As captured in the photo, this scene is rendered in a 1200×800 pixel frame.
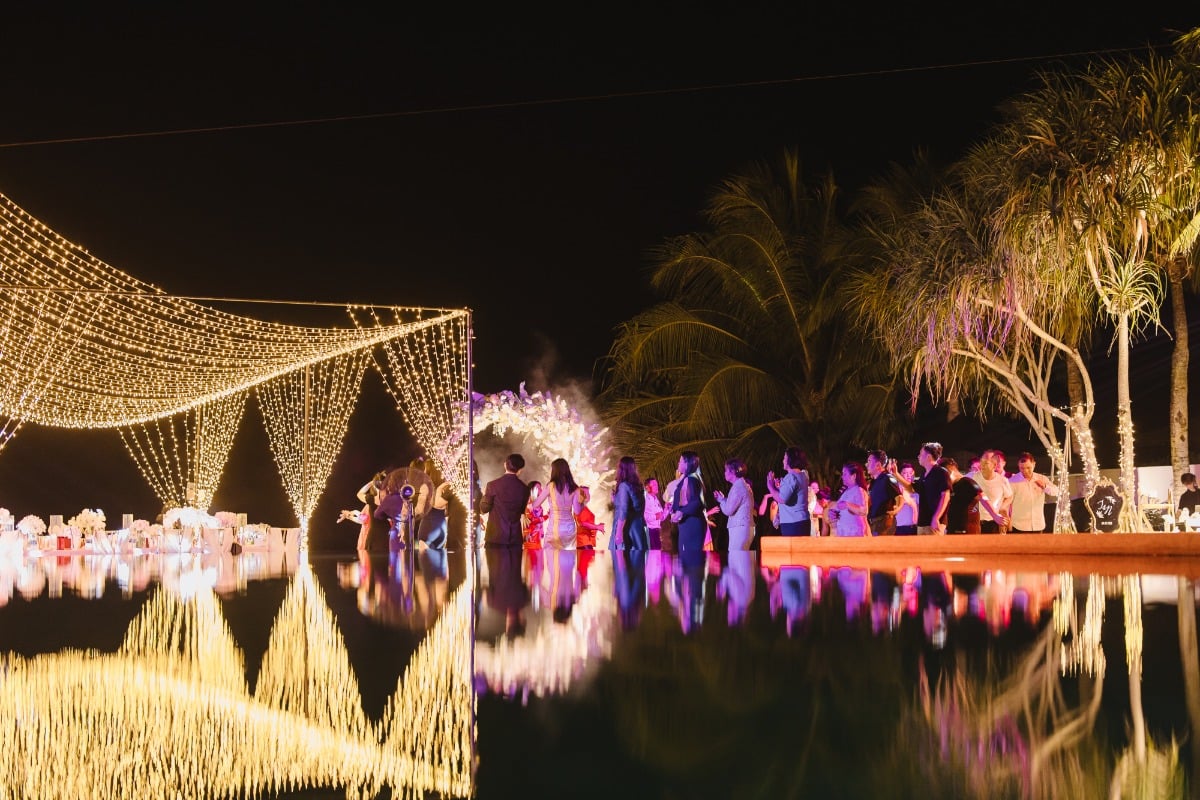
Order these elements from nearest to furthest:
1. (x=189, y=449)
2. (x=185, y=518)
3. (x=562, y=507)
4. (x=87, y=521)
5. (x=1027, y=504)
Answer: (x=1027, y=504)
(x=562, y=507)
(x=185, y=518)
(x=87, y=521)
(x=189, y=449)

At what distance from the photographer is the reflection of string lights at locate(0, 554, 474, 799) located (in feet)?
9.45

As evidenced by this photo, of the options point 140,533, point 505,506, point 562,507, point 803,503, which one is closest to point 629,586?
point 803,503

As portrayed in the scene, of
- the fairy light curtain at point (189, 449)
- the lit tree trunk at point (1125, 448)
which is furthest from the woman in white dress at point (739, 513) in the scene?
the fairy light curtain at point (189, 449)

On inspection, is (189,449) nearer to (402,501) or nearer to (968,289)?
(402,501)

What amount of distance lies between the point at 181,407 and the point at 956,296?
1328cm

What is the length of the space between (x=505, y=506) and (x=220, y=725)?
30.5 ft

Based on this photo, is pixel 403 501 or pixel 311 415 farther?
pixel 311 415

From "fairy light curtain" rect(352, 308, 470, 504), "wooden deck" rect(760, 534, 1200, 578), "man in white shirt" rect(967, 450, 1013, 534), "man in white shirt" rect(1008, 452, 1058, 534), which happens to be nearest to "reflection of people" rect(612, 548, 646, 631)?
"wooden deck" rect(760, 534, 1200, 578)

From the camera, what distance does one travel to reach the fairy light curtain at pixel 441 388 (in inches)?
845

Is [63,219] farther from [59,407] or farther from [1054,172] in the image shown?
[1054,172]

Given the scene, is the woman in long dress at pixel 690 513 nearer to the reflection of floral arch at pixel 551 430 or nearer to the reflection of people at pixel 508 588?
the reflection of people at pixel 508 588

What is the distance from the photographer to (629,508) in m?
13.2

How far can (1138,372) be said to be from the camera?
2519 centimetres

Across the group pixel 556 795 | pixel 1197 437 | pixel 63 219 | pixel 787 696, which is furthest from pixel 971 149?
pixel 63 219
